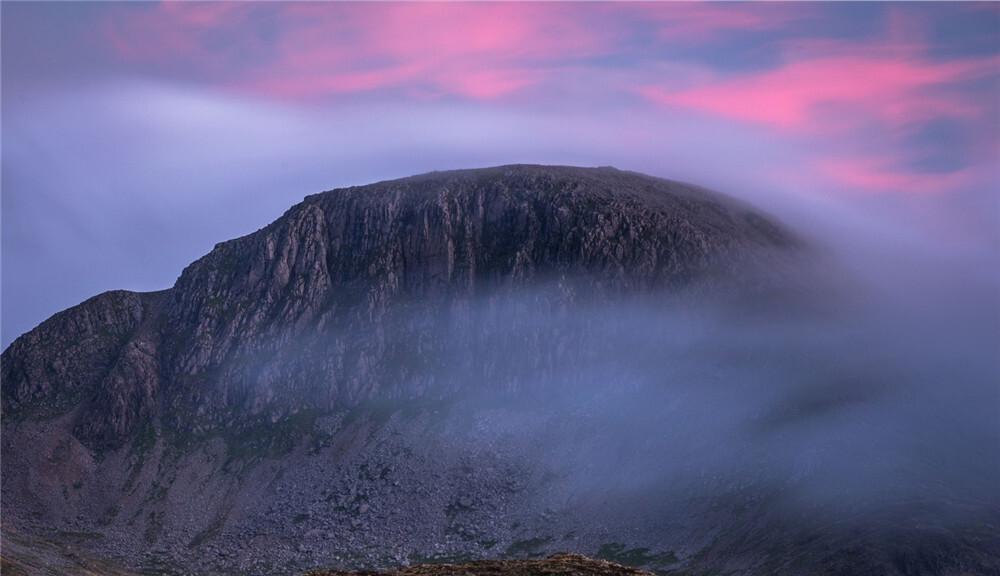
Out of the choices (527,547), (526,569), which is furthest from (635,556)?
(526,569)

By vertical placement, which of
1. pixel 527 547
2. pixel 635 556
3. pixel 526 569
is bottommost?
pixel 527 547

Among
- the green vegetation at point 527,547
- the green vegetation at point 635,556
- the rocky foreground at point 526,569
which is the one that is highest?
the rocky foreground at point 526,569

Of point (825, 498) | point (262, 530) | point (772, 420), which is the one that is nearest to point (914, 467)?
point (825, 498)

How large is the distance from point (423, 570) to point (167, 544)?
487 ft

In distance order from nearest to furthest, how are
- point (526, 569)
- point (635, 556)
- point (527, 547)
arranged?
1. point (526, 569)
2. point (635, 556)
3. point (527, 547)

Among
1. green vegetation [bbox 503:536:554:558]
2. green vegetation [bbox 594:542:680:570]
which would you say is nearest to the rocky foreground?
green vegetation [bbox 594:542:680:570]

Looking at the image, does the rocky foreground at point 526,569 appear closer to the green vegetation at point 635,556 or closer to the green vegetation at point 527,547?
the green vegetation at point 635,556

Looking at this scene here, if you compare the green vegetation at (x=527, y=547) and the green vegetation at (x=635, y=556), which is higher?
the green vegetation at (x=635, y=556)

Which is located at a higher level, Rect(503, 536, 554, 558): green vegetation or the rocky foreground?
the rocky foreground

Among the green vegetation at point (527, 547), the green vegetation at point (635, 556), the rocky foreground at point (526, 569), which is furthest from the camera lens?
the green vegetation at point (527, 547)

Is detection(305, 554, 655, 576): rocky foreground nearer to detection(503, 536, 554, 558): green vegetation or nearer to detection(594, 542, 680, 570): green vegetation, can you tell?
detection(594, 542, 680, 570): green vegetation

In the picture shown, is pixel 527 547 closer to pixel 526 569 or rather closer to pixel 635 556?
pixel 635 556

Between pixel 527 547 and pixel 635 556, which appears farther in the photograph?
pixel 527 547

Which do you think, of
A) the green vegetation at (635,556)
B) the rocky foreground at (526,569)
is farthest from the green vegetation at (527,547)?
the rocky foreground at (526,569)
